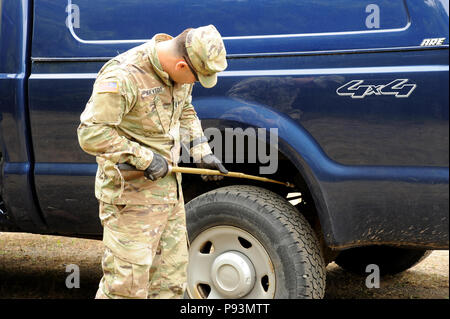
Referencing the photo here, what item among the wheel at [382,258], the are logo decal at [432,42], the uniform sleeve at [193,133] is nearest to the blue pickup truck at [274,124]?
the are logo decal at [432,42]

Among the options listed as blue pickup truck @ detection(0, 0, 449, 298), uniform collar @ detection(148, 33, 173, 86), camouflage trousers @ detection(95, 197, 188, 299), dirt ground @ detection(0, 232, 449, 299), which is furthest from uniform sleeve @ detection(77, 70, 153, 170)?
dirt ground @ detection(0, 232, 449, 299)

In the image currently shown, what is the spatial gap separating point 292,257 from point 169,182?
74 centimetres

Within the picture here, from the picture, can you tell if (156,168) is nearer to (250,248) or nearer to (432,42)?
(250,248)

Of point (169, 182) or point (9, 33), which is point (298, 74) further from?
point (9, 33)

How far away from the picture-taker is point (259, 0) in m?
3.26

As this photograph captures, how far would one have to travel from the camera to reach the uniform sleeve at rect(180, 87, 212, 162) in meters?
3.25

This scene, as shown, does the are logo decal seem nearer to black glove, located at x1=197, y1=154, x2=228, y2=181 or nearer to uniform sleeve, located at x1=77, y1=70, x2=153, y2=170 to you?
black glove, located at x1=197, y1=154, x2=228, y2=181

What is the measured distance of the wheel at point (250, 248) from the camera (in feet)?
10.5

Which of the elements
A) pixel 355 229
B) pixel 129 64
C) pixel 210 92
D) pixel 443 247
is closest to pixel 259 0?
pixel 210 92

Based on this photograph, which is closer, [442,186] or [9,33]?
[442,186]

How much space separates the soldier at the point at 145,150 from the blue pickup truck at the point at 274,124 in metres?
0.33

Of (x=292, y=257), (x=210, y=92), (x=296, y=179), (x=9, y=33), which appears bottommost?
(x=292, y=257)

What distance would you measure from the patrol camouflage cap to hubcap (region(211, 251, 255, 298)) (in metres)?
1.03

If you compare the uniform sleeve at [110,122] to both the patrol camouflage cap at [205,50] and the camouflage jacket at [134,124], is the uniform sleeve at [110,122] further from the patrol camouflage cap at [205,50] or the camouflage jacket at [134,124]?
the patrol camouflage cap at [205,50]
